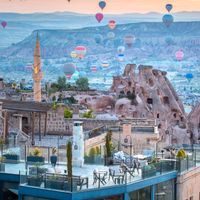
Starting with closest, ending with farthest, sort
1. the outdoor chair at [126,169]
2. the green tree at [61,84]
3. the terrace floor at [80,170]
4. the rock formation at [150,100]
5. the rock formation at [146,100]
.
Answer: the terrace floor at [80,170] < the outdoor chair at [126,169] < the rock formation at [150,100] < the rock formation at [146,100] < the green tree at [61,84]

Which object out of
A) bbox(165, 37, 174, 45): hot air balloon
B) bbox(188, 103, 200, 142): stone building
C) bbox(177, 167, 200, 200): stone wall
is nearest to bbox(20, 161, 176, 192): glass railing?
bbox(177, 167, 200, 200): stone wall

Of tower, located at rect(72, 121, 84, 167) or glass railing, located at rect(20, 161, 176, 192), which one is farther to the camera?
tower, located at rect(72, 121, 84, 167)

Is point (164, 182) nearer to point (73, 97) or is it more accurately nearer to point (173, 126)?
point (173, 126)

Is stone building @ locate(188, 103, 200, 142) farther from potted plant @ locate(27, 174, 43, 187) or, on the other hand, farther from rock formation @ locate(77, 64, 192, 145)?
potted plant @ locate(27, 174, 43, 187)

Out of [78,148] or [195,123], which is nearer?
[78,148]

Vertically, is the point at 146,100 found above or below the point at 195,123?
above

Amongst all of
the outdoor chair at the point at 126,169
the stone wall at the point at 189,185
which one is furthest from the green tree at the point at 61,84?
the outdoor chair at the point at 126,169

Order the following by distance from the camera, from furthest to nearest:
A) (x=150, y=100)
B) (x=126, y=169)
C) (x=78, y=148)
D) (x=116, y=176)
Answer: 1. (x=150, y=100)
2. (x=78, y=148)
3. (x=126, y=169)
4. (x=116, y=176)

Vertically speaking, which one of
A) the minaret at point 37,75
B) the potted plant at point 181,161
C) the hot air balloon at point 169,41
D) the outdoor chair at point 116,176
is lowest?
the outdoor chair at point 116,176

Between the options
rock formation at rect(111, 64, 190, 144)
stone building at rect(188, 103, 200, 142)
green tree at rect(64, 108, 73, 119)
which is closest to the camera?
green tree at rect(64, 108, 73, 119)

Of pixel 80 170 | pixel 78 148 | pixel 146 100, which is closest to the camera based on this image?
pixel 80 170

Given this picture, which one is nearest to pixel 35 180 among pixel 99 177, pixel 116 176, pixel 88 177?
pixel 88 177

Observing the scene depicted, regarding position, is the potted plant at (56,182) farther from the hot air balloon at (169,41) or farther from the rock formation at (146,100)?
the hot air balloon at (169,41)

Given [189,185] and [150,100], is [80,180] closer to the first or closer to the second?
[189,185]
